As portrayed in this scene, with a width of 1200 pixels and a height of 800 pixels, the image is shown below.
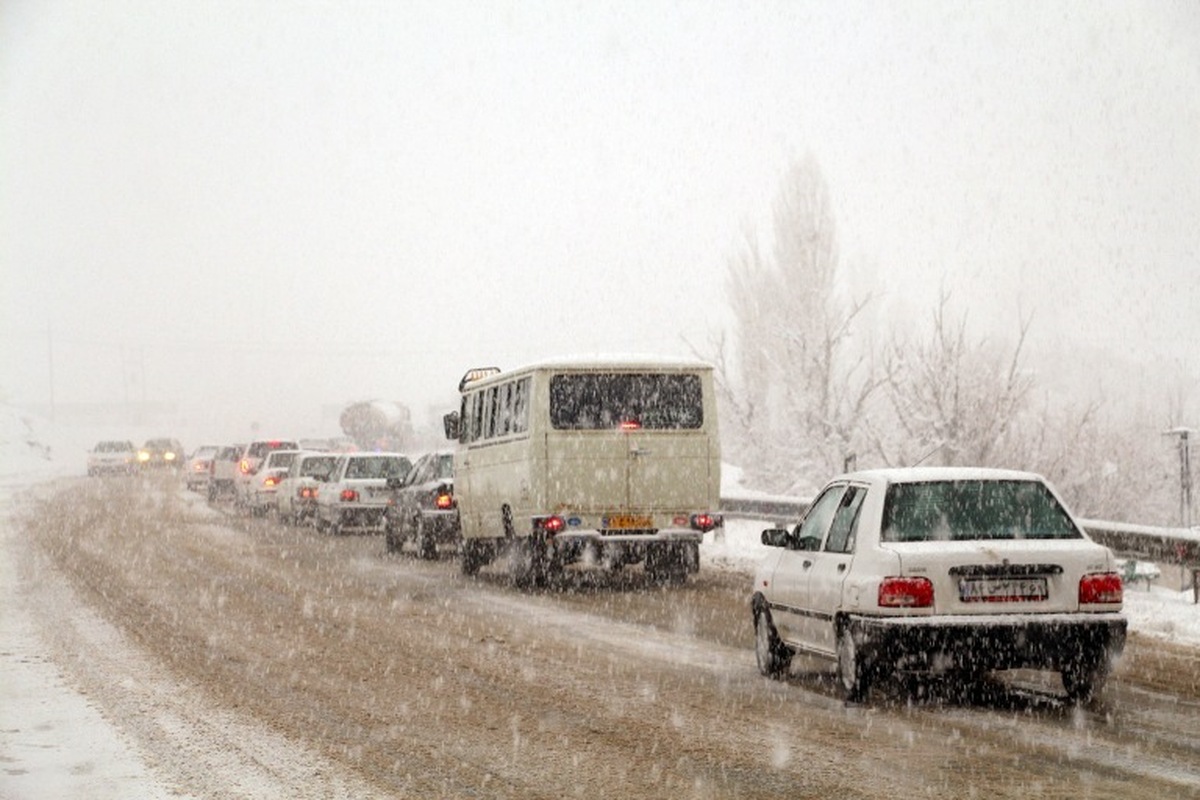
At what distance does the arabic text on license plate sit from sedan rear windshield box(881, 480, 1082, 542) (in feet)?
29.5

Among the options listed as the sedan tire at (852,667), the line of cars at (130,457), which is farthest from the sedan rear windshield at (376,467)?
the line of cars at (130,457)

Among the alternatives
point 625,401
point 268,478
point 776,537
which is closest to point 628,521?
point 625,401

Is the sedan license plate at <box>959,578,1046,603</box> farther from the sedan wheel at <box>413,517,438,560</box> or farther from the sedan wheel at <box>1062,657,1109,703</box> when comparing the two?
the sedan wheel at <box>413,517,438,560</box>

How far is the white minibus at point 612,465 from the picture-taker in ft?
61.2

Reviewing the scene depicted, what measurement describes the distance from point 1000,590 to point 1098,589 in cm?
61

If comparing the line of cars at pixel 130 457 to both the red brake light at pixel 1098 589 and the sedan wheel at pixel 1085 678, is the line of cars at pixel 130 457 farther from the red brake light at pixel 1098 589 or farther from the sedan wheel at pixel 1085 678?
the red brake light at pixel 1098 589

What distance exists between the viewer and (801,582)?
1063cm

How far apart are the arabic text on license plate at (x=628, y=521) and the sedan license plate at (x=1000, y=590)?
9.58 meters

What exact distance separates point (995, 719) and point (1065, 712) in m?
0.53

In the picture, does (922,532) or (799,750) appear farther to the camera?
(922,532)

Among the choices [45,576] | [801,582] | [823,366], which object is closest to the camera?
[801,582]

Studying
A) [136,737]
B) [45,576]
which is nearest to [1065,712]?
[136,737]

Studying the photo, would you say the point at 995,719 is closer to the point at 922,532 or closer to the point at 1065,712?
the point at 1065,712

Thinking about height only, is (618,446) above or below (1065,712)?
above
